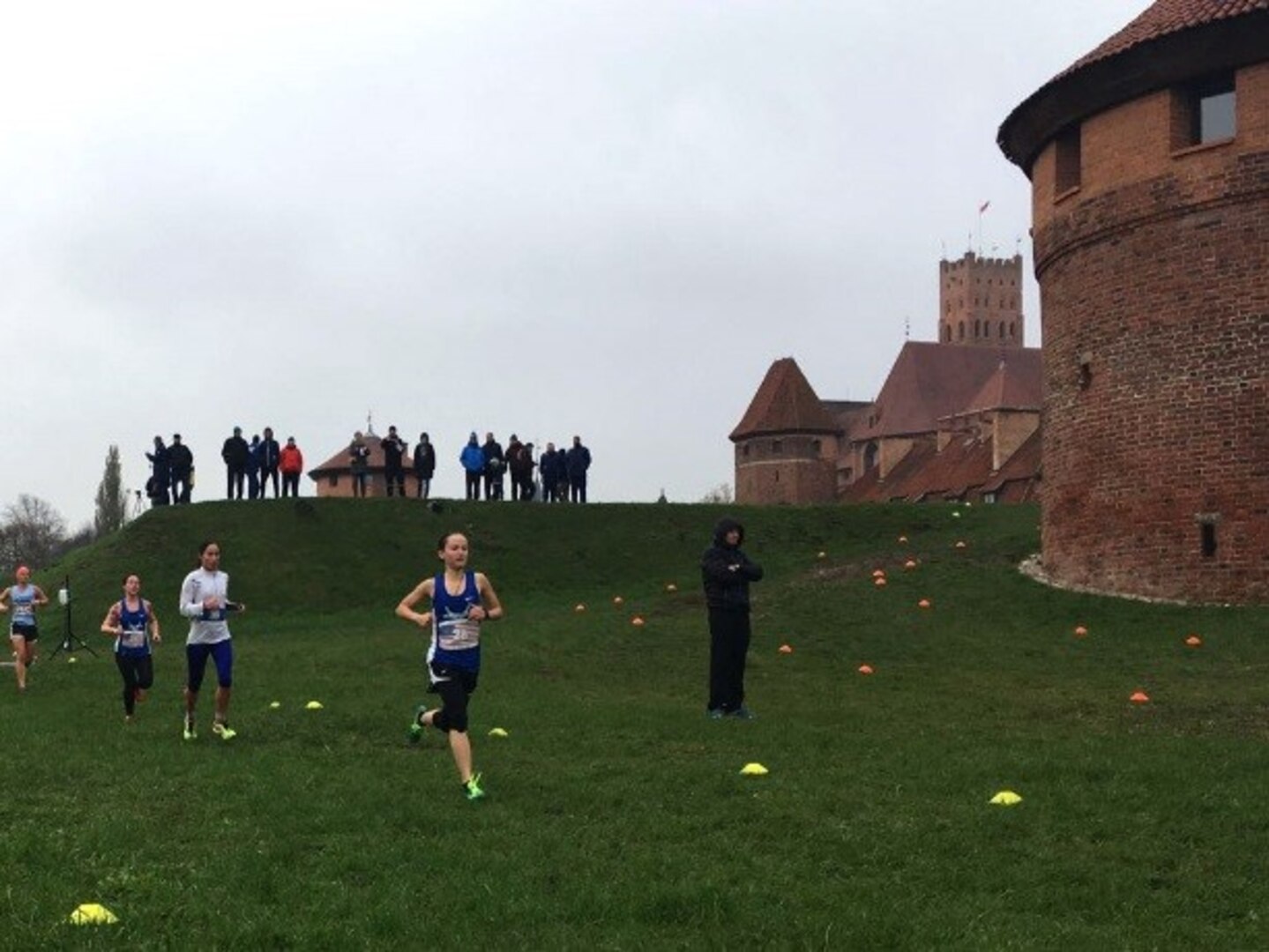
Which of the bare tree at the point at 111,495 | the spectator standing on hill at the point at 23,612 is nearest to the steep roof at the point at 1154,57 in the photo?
the spectator standing on hill at the point at 23,612

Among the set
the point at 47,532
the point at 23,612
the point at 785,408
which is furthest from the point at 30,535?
the point at 23,612

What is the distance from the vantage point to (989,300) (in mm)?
141875

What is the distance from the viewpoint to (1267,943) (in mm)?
6320

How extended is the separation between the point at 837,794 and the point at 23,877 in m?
5.07

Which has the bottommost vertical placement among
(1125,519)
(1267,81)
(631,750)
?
(631,750)

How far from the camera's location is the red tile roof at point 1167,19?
22.6 meters

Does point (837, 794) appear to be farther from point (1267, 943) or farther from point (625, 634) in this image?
point (625, 634)

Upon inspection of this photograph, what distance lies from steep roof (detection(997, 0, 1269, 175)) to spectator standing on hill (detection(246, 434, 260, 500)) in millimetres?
19606

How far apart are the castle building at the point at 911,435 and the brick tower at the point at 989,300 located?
35775mm

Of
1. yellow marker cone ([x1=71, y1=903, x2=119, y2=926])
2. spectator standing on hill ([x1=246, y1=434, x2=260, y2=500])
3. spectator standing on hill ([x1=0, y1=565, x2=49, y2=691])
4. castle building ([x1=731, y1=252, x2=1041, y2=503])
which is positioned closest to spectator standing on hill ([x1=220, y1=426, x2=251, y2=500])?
spectator standing on hill ([x1=246, y1=434, x2=260, y2=500])

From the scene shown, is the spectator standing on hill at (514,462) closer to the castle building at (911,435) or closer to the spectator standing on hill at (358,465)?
the spectator standing on hill at (358,465)

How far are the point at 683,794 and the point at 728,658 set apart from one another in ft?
14.8

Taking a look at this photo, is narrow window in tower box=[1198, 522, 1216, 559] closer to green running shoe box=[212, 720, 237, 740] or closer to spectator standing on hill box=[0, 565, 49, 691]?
green running shoe box=[212, 720, 237, 740]

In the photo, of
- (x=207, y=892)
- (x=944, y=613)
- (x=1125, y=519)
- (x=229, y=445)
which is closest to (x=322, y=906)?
(x=207, y=892)
